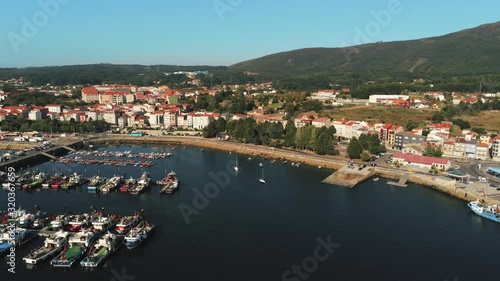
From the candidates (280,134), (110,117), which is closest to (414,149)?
(280,134)

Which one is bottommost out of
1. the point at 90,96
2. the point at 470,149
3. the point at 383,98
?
the point at 470,149

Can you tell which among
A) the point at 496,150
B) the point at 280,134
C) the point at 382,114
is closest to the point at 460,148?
the point at 496,150

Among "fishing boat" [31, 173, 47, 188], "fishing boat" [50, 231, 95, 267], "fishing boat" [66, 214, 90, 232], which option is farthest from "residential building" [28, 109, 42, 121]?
"fishing boat" [50, 231, 95, 267]

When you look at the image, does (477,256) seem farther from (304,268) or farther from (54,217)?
(54,217)

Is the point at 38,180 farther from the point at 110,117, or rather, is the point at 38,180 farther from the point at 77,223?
the point at 110,117

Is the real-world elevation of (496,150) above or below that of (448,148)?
above

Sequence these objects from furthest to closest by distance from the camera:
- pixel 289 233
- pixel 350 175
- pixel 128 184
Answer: pixel 350 175 < pixel 128 184 < pixel 289 233

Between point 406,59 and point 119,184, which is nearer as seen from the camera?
point 119,184

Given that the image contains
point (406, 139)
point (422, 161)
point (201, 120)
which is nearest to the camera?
point (422, 161)

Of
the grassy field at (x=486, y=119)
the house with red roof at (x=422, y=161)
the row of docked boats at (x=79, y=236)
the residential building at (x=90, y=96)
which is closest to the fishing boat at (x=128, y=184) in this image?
the row of docked boats at (x=79, y=236)
